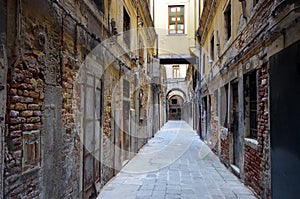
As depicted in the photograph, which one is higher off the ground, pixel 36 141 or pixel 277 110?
pixel 277 110

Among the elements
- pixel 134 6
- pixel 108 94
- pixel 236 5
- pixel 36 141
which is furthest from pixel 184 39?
pixel 36 141

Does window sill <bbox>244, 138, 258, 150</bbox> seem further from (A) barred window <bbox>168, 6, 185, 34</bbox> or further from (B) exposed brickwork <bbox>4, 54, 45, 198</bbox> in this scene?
(A) barred window <bbox>168, 6, 185, 34</bbox>


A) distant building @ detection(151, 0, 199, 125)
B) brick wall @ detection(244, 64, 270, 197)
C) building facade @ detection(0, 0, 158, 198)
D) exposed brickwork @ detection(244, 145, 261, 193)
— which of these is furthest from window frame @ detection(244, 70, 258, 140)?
distant building @ detection(151, 0, 199, 125)

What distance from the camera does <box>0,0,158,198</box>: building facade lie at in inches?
88.8

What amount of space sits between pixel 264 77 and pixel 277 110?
770 millimetres

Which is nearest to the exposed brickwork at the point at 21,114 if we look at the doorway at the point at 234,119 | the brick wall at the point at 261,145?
the brick wall at the point at 261,145

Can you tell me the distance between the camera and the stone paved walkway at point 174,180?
474 centimetres

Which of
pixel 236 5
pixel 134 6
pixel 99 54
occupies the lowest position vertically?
pixel 99 54

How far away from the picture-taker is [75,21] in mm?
3609

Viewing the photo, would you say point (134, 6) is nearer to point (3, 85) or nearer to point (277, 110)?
point (277, 110)

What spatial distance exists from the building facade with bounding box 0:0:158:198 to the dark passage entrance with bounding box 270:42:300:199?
2.71m

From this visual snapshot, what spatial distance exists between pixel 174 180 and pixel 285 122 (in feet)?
9.96

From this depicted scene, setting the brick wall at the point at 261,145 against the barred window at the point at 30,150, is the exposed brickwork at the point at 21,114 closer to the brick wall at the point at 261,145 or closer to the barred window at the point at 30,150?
the barred window at the point at 30,150

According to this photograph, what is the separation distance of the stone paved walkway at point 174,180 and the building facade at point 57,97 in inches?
17.6
